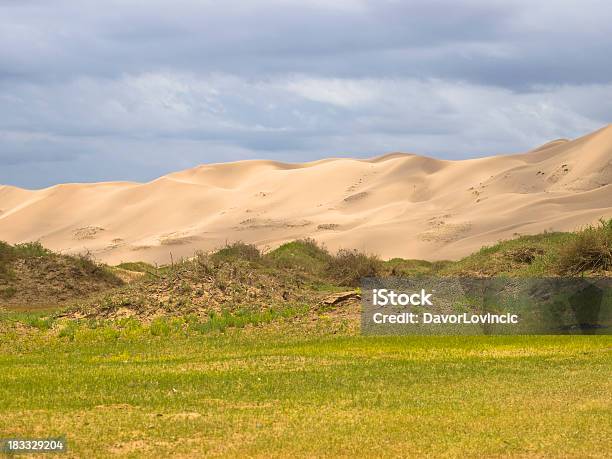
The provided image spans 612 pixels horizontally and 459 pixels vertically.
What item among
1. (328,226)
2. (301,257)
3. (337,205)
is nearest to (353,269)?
(301,257)

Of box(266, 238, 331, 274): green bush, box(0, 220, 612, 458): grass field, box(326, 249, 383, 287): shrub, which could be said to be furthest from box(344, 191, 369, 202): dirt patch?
box(0, 220, 612, 458): grass field

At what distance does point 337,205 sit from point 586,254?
83138 mm

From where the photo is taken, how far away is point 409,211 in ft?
345

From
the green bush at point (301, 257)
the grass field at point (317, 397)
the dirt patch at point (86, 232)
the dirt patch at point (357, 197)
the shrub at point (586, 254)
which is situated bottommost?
the grass field at point (317, 397)

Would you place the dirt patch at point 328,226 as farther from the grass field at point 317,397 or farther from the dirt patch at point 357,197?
the grass field at point 317,397

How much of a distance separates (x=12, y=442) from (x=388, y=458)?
503 cm

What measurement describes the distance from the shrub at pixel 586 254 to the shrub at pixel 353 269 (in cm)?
1503

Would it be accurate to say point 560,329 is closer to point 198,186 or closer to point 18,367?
point 18,367

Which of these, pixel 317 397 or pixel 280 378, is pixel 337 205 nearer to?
pixel 280 378

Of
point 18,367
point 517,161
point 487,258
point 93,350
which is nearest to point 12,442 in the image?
point 18,367

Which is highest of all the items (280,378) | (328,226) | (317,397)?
(328,226)

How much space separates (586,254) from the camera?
3447cm

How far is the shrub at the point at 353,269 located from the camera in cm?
4878

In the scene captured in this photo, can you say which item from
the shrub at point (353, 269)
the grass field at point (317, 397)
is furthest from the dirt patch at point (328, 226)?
the grass field at point (317, 397)
